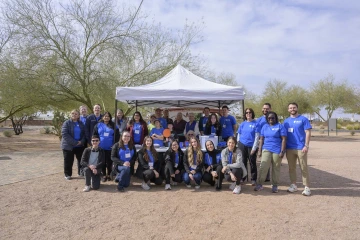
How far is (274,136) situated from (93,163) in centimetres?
366

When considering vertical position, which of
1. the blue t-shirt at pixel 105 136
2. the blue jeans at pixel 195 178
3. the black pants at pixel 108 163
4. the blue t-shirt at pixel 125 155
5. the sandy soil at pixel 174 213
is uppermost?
the blue t-shirt at pixel 105 136

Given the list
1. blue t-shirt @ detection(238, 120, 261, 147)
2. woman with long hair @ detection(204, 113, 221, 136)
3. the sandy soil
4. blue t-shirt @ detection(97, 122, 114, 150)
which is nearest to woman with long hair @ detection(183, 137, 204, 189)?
the sandy soil

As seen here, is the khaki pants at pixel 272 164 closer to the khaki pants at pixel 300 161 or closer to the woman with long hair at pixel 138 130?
the khaki pants at pixel 300 161

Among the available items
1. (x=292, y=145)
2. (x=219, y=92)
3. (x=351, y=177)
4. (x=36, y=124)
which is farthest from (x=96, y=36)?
(x=36, y=124)

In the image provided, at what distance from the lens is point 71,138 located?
6664 millimetres

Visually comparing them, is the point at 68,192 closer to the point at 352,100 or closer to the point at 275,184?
the point at 275,184

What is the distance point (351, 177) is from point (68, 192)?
6692mm

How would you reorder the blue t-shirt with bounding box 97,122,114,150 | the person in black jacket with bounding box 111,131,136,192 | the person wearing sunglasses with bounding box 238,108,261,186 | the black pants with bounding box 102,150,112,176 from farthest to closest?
1. the black pants with bounding box 102,150,112,176
2. the blue t-shirt with bounding box 97,122,114,150
3. the person wearing sunglasses with bounding box 238,108,261,186
4. the person in black jacket with bounding box 111,131,136,192

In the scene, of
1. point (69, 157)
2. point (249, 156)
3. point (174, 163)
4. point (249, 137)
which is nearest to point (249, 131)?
point (249, 137)

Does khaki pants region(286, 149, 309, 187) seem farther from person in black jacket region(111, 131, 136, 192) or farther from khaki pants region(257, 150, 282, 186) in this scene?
person in black jacket region(111, 131, 136, 192)

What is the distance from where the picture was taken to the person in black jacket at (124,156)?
5.91 m

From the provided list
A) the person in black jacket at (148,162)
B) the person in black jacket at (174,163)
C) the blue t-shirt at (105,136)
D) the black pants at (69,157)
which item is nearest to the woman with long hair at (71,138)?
the black pants at (69,157)

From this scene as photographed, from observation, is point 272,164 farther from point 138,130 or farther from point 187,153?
point 138,130

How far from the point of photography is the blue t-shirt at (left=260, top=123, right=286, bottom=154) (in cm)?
552
